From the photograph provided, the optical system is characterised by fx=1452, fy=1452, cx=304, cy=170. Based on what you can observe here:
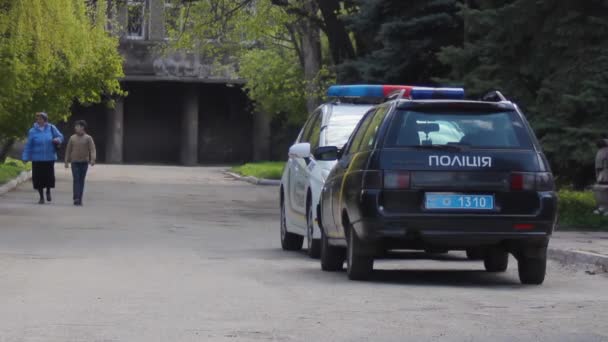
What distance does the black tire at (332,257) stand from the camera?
13969 mm

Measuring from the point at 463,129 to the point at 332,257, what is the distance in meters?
2.20

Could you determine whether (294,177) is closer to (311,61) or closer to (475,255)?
(475,255)

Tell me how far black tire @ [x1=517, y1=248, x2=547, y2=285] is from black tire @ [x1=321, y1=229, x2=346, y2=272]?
6.18 feet

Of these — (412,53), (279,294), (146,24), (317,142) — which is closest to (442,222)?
(279,294)

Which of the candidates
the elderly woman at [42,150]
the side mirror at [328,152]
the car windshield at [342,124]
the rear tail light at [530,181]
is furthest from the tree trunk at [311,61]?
the rear tail light at [530,181]

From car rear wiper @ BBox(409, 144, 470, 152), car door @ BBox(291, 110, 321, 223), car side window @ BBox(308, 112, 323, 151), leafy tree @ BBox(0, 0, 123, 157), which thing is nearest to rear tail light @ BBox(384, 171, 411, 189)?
car rear wiper @ BBox(409, 144, 470, 152)

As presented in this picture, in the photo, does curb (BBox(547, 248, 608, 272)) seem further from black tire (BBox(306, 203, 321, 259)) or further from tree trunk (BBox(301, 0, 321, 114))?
tree trunk (BBox(301, 0, 321, 114))

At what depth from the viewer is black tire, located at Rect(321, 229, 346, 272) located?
13969 mm

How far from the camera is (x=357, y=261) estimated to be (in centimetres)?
1270

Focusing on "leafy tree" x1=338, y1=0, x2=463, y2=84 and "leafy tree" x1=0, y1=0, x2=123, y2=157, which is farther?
"leafy tree" x1=338, y1=0, x2=463, y2=84

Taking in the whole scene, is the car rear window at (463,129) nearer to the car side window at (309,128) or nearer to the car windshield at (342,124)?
the car windshield at (342,124)

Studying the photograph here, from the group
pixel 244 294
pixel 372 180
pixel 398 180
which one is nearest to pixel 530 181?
pixel 398 180

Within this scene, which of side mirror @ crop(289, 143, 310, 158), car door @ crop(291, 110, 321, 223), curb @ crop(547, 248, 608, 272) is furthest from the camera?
car door @ crop(291, 110, 321, 223)

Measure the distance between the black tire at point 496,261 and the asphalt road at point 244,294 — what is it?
0.16m
